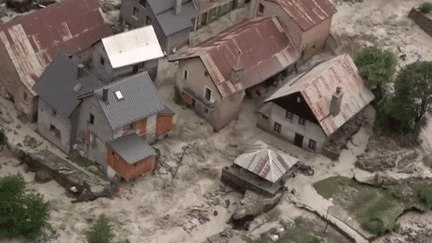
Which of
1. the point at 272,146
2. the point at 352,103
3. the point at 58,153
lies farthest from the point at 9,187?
the point at 352,103

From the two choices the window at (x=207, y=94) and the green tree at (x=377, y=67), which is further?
the green tree at (x=377, y=67)

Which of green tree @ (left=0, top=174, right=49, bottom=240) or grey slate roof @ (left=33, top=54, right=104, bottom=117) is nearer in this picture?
green tree @ (left=0, top=174, right=49, bottom=240)

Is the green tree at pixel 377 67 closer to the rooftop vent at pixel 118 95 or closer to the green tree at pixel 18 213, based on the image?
the rooftop vent at pixel 118 95

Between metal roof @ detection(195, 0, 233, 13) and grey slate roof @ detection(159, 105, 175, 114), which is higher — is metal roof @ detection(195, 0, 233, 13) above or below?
above

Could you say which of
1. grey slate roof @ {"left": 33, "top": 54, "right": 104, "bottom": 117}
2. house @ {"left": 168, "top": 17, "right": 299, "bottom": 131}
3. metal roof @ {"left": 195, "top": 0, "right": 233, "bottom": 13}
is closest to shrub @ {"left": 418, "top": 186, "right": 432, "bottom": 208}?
house @ {"left": 168, "top": 17, "right": 299, "bottom": 131}

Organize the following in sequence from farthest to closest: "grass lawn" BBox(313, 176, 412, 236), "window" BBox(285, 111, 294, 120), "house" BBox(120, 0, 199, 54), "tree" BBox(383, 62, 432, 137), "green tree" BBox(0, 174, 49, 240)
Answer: "house" BBox(120, 0, 199, 54) → "window" BBox(285, 111, 294, 120) → "tree" BBox(383, 62, 432, 137) → "grass lawn" BBox(313, 176, 412, 236) → "green tree" BBox(0, 174, 49, 240)

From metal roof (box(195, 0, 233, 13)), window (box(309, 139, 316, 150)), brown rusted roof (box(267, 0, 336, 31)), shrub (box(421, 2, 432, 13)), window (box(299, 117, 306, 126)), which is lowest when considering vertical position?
window (box(309, 139, 316, 150))

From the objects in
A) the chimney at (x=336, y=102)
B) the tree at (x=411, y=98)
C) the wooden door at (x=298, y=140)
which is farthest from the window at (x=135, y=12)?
the tree at (x=411, y=98)

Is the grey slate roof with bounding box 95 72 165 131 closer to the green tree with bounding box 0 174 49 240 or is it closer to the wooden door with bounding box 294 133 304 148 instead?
the green tree with bounding box 0 174 49 240
